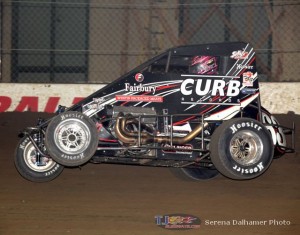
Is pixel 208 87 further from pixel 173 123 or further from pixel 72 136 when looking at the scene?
pixel 72 136

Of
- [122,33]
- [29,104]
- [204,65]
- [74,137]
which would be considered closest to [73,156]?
[74,137]

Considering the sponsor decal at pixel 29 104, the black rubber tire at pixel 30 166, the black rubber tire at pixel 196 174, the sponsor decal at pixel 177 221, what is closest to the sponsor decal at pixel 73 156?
the black rubber tire at pixel 30 166

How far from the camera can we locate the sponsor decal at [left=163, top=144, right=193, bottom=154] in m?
6.56

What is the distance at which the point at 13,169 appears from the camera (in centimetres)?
793

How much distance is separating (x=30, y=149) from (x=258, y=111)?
2800mm

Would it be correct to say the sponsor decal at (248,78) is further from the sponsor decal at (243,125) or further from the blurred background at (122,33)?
the blurred background at (122,33)

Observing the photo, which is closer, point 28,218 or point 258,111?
point 28,218

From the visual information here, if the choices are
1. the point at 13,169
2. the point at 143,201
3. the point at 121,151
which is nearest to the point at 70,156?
the point at 121,151

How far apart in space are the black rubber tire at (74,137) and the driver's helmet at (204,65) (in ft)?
4.69

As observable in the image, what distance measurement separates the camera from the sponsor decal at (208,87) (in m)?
6.75

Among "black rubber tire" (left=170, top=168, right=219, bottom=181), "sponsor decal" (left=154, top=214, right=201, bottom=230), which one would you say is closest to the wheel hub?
"sponsor decal" (left=154, top=214, right=201, bottom=230)

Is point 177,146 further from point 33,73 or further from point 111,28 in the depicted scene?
point 33,73

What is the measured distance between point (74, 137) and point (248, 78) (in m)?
2.17

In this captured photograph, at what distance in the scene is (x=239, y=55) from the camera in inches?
270
